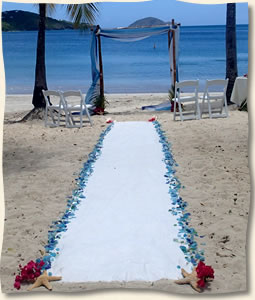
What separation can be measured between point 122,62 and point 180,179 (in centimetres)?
2583

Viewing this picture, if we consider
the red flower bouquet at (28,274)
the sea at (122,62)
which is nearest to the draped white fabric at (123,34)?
the sea at (122,62)

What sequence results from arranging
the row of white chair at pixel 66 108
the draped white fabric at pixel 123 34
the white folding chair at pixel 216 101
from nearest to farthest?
1. the row of white chair at pixel 66 108
2. the white folding chair at pixel 216 101
3. the draped white fabric at pixel 123 34

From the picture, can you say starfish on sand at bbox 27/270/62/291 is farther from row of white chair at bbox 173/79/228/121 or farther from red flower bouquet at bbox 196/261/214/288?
row of white chair at bbox 173/79/228/121

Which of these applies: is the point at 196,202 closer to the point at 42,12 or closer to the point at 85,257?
the point at 85,257

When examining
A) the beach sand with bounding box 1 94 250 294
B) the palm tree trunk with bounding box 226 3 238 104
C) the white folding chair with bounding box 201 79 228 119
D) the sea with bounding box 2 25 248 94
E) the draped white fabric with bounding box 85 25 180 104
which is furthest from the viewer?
the sea with bounding box 2 25 248 94

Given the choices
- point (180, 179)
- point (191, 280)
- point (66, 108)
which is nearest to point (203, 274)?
point (191, 280)

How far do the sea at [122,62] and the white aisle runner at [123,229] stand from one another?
6.31 m

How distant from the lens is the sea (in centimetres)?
2041

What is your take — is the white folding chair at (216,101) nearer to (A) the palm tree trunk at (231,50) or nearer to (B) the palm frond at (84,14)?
(A) the palm tree trunk at (231,50)

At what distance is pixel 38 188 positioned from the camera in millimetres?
5152

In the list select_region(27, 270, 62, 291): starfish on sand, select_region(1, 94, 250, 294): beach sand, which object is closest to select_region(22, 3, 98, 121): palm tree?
select_region(1, 94, 250, 294): beach sand

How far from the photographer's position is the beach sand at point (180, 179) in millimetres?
3297

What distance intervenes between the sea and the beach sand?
3.91 meters

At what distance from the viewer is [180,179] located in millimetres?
5230
